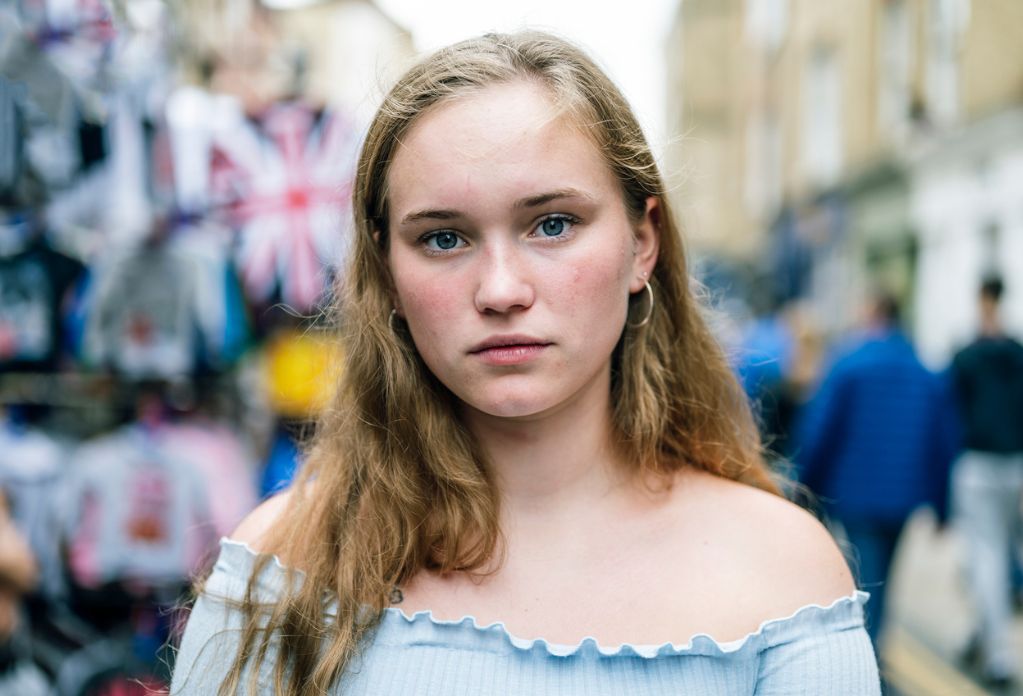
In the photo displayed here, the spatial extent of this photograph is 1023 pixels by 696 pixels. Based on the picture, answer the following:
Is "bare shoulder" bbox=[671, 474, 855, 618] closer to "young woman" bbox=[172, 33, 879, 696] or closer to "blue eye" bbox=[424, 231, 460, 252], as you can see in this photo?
"young woman" bbox=[172, 33, 879, 696]

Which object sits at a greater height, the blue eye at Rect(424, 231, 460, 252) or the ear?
the blue eye at Rect(424, 231, 460, 252)

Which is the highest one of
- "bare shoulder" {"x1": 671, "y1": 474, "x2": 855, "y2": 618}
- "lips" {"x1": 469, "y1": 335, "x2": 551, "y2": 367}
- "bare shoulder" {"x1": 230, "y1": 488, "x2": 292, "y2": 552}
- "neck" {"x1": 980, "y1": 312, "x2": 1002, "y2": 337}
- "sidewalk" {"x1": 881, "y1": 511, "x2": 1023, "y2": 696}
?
"lips" {"x1": 469, "y1": 335, "x2": 551, "y2": 367}

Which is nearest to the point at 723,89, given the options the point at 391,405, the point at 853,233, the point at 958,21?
the point at 853,233

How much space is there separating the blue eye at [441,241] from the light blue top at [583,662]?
0.52m

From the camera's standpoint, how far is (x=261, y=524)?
1671 millimetres

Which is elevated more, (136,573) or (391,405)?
(391,405)

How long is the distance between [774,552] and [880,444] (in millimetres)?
3573

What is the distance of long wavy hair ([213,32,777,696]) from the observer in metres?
1.50

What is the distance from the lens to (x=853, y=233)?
16.8m

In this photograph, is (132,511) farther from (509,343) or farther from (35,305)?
(509,343)

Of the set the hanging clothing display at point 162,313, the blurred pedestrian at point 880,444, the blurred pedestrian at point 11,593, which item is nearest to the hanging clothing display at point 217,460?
the hanging clothing display at point 162,313

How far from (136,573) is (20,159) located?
1.41 m

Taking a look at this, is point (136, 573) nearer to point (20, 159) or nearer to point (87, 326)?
point (87, 326)

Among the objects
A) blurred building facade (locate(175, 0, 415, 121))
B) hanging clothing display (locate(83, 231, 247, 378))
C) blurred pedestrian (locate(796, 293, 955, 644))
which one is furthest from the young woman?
blurred pedestrian (locate(796, 293, 955, 644))
